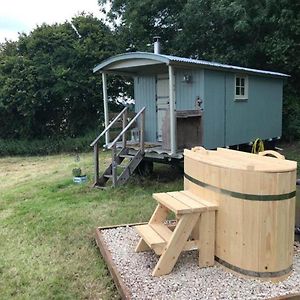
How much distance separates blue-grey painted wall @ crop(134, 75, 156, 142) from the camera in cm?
855

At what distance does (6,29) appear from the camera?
54.0 ft

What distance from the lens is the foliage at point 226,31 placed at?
1171cm

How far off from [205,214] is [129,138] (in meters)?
5.84

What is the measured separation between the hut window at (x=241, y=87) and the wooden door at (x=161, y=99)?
1.56m

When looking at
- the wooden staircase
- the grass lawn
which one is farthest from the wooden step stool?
the wooden staircase

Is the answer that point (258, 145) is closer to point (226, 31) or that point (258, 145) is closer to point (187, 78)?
point (187, 78)

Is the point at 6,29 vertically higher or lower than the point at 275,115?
higher

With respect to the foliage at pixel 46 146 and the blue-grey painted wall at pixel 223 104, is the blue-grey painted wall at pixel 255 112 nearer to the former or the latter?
the blue-grey painted wall at pixel 223 104

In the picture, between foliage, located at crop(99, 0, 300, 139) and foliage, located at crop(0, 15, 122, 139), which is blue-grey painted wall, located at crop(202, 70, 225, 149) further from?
foliage, located at crop(0, 15, 122, 139)

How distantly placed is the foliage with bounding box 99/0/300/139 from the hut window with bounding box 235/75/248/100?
4.05 metres

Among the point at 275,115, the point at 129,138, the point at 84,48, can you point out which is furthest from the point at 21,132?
the point at 275,115

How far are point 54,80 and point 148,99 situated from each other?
6987 mm

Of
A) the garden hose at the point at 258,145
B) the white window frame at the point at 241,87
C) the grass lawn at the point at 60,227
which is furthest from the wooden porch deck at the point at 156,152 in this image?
the white window frame at the point at 241,87

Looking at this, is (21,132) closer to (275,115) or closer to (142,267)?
(275,115)
